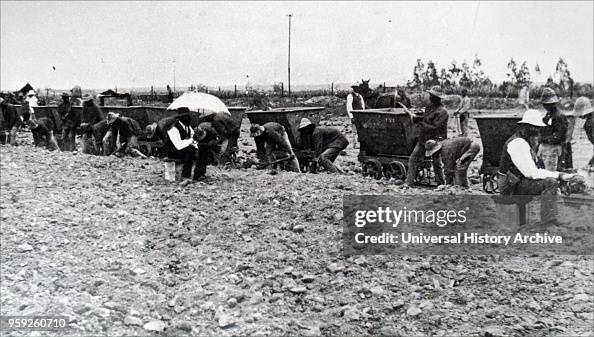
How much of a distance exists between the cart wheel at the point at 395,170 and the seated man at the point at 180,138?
308 centimetres

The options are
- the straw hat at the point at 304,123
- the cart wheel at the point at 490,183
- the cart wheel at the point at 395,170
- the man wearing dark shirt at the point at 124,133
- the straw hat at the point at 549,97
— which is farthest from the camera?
the man wearing dark shirt at the point at 124,133

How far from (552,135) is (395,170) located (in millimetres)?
2436

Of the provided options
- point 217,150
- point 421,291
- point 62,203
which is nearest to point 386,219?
point 421,291

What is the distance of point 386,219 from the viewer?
591 cm

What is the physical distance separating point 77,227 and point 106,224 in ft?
0.97

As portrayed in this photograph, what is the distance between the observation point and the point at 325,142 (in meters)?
9.61

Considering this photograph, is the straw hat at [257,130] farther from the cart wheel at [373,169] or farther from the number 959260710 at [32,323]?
the number 959260710 at [32,323]

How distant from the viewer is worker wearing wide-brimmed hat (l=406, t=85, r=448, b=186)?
796 cm

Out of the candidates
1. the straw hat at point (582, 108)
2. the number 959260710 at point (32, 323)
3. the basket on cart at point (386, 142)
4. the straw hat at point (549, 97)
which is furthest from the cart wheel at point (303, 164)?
the number 959260710 at point (32, 323)

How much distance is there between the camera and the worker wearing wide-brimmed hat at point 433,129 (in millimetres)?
7961

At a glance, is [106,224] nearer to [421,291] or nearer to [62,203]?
[62,203]

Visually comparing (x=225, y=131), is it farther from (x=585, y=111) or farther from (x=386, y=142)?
(x=585, y=111)

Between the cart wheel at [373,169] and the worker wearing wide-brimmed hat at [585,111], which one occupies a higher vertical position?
the worker wearing wide-brimmed hat at [585,111]

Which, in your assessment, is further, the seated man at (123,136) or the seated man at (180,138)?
the seated man at (123,136)
